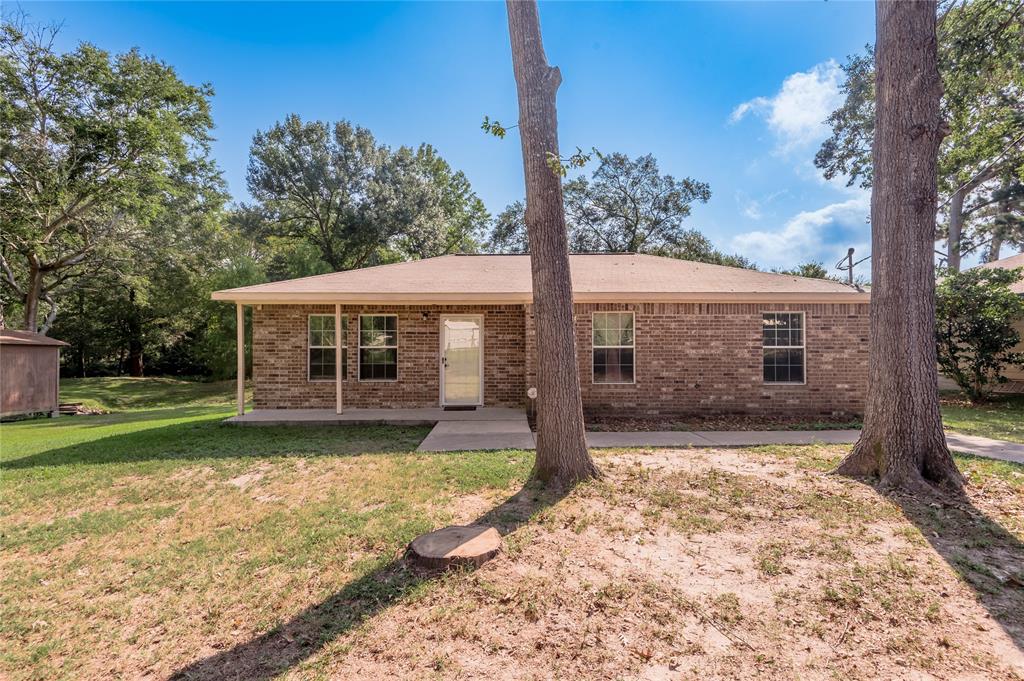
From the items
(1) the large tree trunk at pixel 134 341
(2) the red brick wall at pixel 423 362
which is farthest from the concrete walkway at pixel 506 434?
(1) the large tree trunk at pixel 134 341

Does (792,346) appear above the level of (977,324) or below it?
below

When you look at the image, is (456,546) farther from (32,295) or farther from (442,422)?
(32,295)

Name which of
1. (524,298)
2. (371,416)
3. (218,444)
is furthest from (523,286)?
(218,444)

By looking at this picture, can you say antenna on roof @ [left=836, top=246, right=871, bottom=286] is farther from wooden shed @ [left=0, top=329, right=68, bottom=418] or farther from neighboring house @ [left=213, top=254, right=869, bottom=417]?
wooden shed @ [left=0, top=329, right=68, bottom=418]

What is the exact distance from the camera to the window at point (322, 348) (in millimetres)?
9539

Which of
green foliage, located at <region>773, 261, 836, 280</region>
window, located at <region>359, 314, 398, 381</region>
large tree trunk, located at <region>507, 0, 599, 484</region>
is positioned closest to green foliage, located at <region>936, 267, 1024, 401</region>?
large tree trunk, located at <region>507, 0, 599, 484</region>

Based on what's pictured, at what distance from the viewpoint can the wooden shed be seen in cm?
1193

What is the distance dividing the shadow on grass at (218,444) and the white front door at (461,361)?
181cm

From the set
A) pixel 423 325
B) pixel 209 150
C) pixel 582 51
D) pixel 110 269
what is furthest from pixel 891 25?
pixel 110 269

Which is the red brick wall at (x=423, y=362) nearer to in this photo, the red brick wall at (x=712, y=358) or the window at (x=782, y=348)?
the red brick wall at (x=712, y=358)

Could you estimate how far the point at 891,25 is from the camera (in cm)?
470

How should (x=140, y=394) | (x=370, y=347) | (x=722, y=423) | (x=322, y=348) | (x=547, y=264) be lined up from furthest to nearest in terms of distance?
(x=140, y=394)
(x=370, y=347)
(x=322, y=348)
(x=722, y=423)
(x=547, y=264)

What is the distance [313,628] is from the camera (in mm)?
2451

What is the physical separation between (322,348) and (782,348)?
31.1 ft
